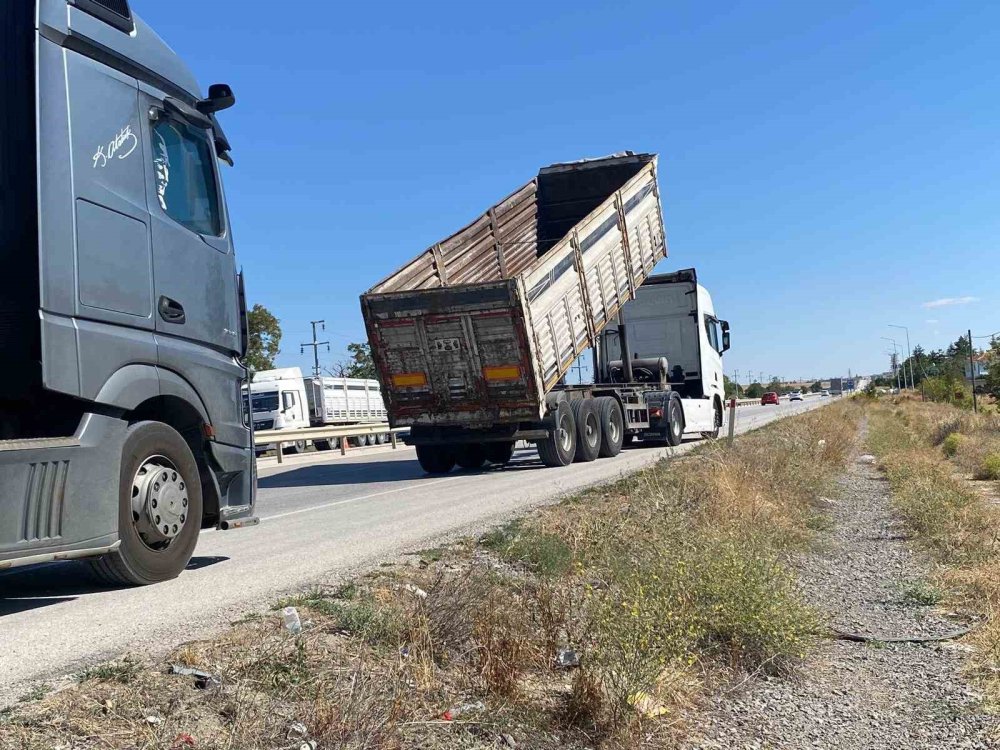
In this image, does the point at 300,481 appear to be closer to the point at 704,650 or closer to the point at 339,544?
the point at 339,544

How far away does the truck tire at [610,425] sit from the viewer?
1805 cm

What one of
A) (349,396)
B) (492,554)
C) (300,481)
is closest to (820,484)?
(492,554)

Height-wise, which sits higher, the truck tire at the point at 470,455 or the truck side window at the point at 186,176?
the truck side window at the point at 186,176

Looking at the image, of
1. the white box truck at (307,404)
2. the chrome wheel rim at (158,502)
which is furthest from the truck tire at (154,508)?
the white box truck at (307,404)

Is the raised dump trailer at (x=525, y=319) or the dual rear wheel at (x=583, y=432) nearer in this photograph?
the raised dump trailer at (x=525, y=319)

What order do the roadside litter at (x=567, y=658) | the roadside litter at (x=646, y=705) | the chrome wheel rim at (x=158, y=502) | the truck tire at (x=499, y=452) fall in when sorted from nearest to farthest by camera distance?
1. the roadside litter at (x=646, y=705)
2. the roadside litter at (x=567, y=658)
3. the chrome wheel rim at (x=158, y=502)
4. the truck tire at (x=499, y=452)

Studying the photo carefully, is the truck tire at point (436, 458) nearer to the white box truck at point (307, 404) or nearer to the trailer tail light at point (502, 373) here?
the trailer tail light at point (502, 373)

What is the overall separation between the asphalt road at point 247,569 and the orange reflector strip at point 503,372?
1585 mm

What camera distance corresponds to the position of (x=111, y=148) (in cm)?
568

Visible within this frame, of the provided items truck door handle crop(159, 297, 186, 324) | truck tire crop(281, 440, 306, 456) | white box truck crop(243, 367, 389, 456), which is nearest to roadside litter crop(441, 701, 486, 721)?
truck door handle crop(159, 297, 186, 324)

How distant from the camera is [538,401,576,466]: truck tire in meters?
16.0

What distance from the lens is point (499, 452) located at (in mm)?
17938

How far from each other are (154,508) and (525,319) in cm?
883

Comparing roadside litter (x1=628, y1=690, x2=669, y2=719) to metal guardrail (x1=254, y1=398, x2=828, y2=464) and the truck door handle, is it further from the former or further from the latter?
metal guardrail (x1=254, y1=398, x2=828, y2=464)
